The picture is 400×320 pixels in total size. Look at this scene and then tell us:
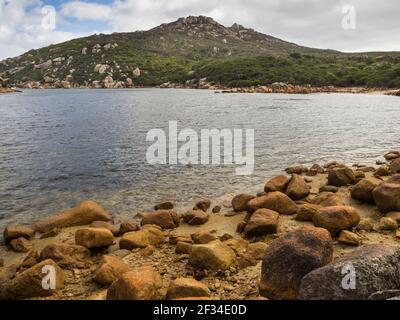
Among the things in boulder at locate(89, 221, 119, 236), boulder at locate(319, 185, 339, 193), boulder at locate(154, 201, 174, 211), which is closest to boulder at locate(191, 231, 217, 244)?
boulder at locate(89, 221, 119, 236)

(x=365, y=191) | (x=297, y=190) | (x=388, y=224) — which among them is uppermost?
(x=365, y=191)

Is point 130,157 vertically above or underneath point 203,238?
above

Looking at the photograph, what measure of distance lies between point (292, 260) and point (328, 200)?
7.83 metres

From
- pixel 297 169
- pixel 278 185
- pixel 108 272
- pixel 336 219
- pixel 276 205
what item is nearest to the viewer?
pixel 108 272

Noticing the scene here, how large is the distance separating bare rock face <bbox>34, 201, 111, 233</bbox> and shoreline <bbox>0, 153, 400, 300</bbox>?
1.6 inches

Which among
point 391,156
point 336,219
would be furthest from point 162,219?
point 391,156

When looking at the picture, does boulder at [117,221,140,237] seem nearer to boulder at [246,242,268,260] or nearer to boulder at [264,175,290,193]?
boulder at [246,242,268,260]

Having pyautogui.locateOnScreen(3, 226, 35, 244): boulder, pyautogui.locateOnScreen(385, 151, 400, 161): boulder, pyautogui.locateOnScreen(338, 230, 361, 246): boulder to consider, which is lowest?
pyautogui.locateOnScreen(3, 226, 35, 244): boulder

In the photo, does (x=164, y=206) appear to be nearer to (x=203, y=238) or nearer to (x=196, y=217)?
(x=196, y=217)

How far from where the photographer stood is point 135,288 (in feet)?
29.0

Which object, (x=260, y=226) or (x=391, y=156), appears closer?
(x=260, y=226)

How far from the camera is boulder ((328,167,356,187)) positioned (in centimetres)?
1959
